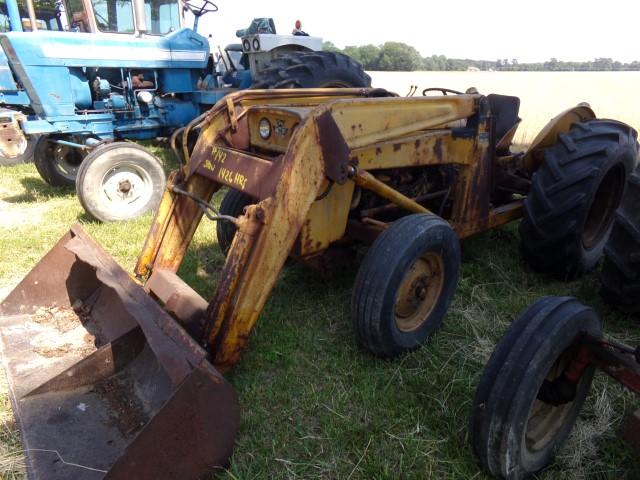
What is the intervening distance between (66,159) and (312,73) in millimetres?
3437

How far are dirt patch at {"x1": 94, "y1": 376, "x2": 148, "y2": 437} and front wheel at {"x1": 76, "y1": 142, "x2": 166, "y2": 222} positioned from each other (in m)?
2.81

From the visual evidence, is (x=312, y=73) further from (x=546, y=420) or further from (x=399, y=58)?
(x=399, y=58)

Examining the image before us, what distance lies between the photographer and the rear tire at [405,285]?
2.54m

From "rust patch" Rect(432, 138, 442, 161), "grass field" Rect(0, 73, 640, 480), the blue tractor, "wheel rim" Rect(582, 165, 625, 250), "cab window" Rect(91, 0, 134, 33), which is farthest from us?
"cab window" Rect(91, 0, 134, 33)

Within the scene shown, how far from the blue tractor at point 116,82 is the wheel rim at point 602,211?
8.19 ft

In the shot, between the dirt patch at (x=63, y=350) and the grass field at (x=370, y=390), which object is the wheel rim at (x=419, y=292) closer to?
the grass field at (x=370, y=390)

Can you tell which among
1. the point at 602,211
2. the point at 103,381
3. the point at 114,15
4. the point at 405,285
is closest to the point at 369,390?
the point at 405,285

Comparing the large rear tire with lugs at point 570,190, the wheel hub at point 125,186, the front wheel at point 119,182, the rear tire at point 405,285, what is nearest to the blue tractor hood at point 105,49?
the front wheel at point 119,182

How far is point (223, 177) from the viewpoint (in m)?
2.69

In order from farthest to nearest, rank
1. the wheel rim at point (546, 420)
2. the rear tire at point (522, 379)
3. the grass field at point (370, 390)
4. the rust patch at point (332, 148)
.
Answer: the rust patch at point (332, 148)
the grass field at point (370, 390)
the wheel rim at point (546, 420)
the rear tire at point (522, 379)

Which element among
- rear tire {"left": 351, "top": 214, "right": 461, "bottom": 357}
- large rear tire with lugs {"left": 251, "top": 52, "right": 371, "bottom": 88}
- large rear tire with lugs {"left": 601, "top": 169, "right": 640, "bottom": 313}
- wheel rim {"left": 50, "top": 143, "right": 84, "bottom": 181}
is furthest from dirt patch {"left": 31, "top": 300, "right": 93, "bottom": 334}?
wheel rim {"left": 50, "top": 143, "right": 84, "bottom": 181}

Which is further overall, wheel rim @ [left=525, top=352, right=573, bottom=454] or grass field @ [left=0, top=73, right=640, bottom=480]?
grass field @ [left=0, top=73, right=640, bottom=480]

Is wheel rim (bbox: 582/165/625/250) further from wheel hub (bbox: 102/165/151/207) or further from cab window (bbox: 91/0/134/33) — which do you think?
cab window (bbox: 91/0/134/33)

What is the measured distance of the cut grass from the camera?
7.09 feet
